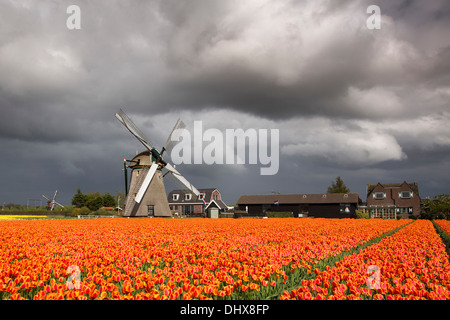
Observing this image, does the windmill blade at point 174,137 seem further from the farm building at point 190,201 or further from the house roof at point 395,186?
the house roof at point 395,186

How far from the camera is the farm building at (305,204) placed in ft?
208

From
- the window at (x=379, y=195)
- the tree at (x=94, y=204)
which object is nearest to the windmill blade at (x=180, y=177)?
the window at (x=379, y=195)

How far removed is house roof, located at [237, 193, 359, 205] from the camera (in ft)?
211

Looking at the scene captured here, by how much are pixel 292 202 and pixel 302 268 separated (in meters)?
60.2

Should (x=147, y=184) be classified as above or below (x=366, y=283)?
above

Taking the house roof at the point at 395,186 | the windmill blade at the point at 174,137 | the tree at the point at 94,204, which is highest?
the windmill blade at the point at 174,137

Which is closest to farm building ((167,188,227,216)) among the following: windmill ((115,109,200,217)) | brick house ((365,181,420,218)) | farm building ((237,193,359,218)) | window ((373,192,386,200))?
farm building ((237,193,359,218))

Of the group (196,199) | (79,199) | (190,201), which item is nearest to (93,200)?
(79,199)

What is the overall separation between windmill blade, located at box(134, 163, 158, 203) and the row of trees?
44.5m

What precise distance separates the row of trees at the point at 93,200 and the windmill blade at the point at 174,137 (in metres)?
43.1

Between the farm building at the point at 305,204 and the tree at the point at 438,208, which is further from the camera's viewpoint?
the farm building at the point at 305,204
